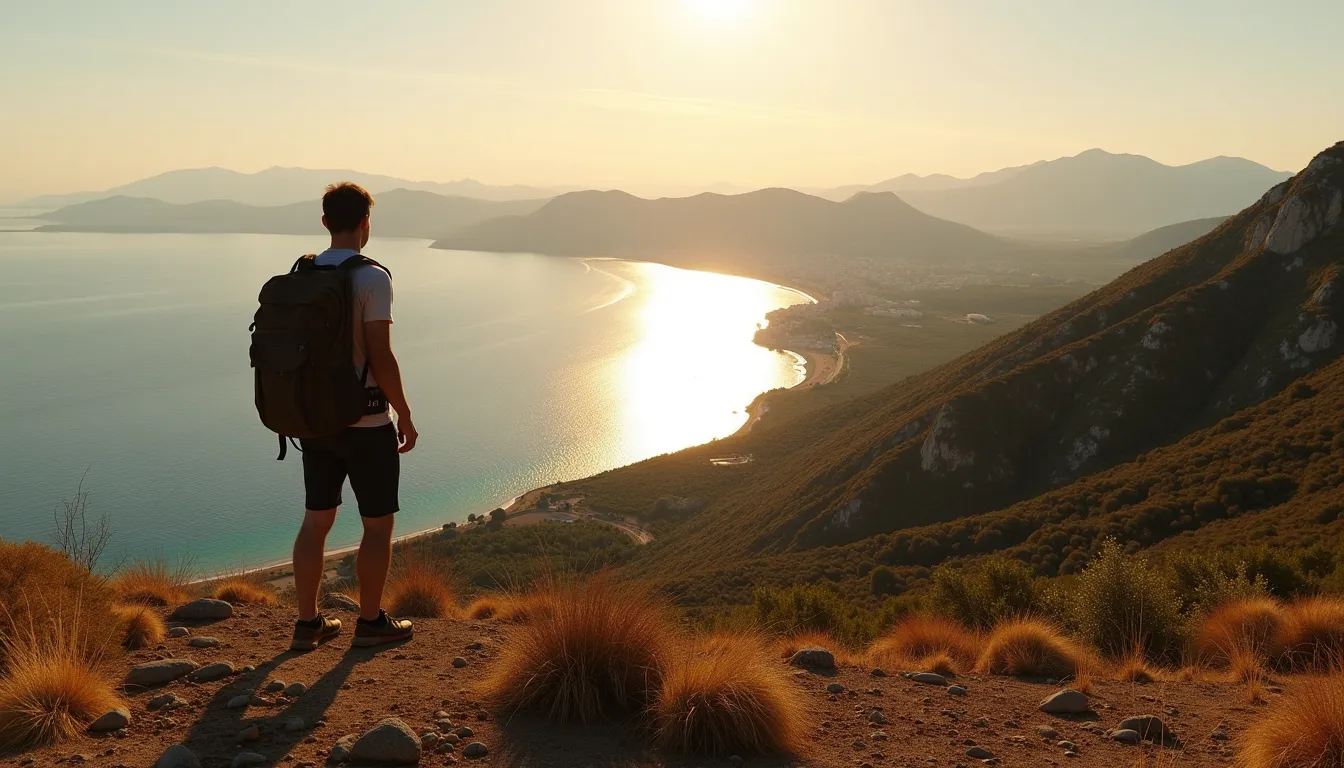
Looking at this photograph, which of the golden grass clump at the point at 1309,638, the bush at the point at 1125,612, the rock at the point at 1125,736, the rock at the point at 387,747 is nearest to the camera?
the rock at the point at 387,747

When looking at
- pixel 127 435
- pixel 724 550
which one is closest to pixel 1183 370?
pixel 724 550

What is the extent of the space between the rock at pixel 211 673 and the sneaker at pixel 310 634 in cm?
49

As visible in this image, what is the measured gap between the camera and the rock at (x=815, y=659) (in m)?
6.12

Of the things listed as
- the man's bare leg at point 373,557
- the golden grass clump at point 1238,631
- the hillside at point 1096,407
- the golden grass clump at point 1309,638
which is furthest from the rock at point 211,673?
the hillside at point 1096,407

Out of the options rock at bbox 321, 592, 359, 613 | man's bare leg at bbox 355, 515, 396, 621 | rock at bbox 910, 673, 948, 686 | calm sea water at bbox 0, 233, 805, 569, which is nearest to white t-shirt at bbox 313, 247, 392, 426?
man's bare leg at bbox 355, 515, 396, 621

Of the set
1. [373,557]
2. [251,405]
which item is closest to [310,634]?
[373,557]

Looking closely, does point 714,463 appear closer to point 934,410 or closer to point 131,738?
point 934,410

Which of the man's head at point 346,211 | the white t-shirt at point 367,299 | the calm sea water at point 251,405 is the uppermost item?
the man's head at point 346,211

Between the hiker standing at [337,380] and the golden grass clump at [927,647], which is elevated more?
the hiker standing at [337,380]

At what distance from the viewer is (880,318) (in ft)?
531

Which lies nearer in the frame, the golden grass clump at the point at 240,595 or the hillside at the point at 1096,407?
the golden grass clump at the point at 240,595

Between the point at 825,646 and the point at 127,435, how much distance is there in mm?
75744

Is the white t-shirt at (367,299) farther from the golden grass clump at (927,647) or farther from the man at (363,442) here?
the golden grass clump at (927,647)

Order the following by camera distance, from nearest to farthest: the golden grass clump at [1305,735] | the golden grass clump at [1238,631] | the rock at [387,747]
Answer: the rock at [387,747]
the golden grass clump at [1305,735]
the golden grass clump at [1238,631]
